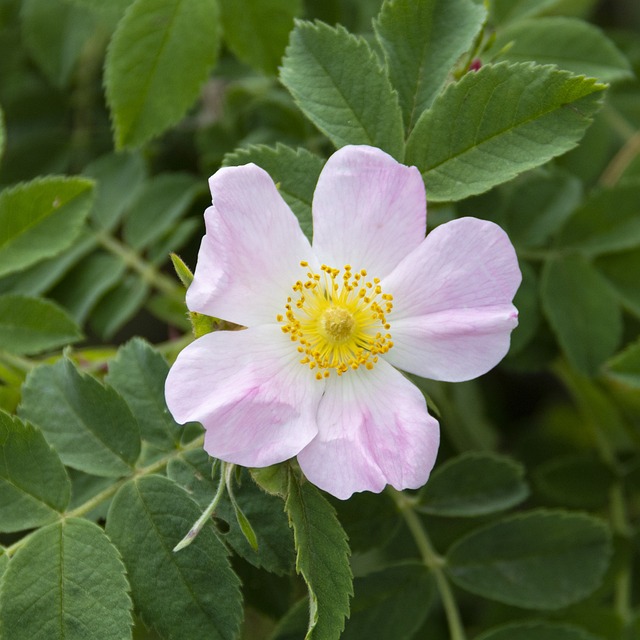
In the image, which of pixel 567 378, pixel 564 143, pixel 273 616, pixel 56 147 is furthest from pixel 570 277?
pixel 56 147

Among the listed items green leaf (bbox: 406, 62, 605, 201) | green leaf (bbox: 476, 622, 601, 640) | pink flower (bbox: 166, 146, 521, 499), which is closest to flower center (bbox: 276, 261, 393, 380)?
pink flower (bbox: 166, 146, 521, 499)

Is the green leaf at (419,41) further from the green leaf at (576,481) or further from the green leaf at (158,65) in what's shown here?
the green leaf at (576,481)

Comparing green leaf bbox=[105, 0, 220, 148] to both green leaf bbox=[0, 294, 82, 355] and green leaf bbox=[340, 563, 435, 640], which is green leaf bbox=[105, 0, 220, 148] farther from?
green leaf bbox=[340, 563, 435, 640]

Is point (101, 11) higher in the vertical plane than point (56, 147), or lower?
higher

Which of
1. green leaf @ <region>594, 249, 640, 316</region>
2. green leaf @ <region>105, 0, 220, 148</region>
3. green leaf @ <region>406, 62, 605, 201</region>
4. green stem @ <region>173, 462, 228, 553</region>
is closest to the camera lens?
green stem @ <region>173, 462, 228, 553</region>

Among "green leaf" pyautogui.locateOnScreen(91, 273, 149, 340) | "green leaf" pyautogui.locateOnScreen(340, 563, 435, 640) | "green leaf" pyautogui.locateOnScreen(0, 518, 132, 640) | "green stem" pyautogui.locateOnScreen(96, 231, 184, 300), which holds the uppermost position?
"green leaf" pyautogui.locateOnScreen(0, 518, 132, 640)

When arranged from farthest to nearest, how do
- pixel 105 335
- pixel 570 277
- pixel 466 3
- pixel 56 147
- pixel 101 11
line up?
1. pixel 56 147
2. pixel 105 335
3. pixel 570 277
4. pixel 101 11
5. pixel 466 3

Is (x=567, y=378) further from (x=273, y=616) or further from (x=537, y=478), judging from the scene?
(x=273, y=616)

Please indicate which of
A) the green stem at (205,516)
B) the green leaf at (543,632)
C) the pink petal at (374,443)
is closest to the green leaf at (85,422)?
the green stem at (205,516)
